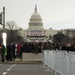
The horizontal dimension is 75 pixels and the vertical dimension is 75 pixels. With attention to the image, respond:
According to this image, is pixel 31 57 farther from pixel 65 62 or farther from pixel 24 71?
pixel 65 62

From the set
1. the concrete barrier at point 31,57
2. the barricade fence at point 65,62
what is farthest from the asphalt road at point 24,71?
the concrete barrier at point 31,57

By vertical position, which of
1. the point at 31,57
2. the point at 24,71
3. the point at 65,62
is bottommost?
the point at 24,71

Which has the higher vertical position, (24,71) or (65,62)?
(65,62)

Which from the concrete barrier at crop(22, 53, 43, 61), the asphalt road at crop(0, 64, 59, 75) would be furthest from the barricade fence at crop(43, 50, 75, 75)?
the concrete barrier at crop(22, 53, 43, 61)

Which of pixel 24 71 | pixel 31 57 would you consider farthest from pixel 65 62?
pixel 31 57

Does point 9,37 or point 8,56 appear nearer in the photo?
point 8,56

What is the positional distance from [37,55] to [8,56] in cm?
272

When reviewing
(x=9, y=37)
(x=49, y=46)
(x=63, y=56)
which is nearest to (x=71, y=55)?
(x=63, y=56)

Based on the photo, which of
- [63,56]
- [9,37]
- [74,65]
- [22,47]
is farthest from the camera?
[9,37]

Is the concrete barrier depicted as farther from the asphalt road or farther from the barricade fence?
the barricade fence

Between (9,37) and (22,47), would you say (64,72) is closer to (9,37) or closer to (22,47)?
(22,47)

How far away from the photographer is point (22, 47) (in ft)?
145

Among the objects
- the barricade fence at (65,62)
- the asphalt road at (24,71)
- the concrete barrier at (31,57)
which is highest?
the concrete barrier at (31,57)

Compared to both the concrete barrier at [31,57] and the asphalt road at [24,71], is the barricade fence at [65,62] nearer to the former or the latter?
the asphalt road at [24,71]
